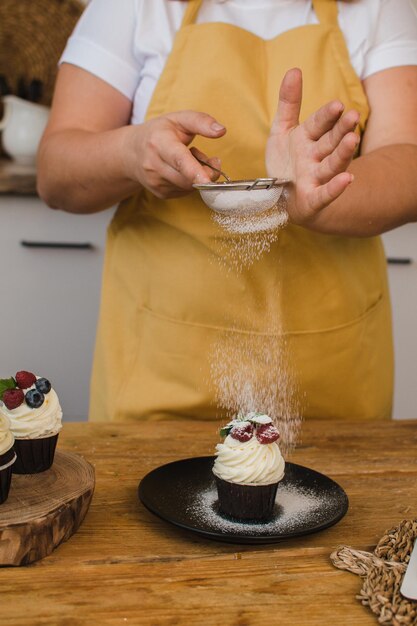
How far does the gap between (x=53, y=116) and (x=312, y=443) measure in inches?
27.5

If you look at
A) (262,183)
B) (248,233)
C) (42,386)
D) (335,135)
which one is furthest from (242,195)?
(42,386)

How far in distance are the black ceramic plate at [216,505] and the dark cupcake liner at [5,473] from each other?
0.15 metres

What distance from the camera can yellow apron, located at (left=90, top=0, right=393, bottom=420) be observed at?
134 centimetres

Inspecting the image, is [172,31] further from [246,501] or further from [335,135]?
[246,501]

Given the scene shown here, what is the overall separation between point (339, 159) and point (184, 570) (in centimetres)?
51

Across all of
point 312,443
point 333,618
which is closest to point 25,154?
point 312,443

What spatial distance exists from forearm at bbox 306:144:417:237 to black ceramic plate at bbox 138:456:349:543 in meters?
0.37

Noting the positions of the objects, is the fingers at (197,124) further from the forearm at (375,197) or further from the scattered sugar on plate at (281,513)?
the scattered sugar on plate at (281,513)

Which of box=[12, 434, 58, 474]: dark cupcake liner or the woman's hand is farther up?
the woman's hand

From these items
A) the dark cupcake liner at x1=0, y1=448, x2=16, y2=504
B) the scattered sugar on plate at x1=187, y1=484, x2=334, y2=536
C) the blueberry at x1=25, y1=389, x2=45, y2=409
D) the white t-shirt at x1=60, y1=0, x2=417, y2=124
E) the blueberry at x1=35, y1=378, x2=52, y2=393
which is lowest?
the scattered sugar on plate at x1=187, y1=484, x2=334, y2=536

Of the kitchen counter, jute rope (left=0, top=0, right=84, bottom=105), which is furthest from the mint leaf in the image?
jute rope (left=0, top=0, right=84, bottom=105)

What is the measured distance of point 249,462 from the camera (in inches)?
39.8

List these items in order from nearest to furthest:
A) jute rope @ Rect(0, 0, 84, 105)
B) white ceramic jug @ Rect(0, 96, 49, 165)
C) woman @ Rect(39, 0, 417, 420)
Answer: woman @ Rect(39, 0, 417, 420) → white ceramic jug @ Rect(0, 96, 49, 165) → jute rope @ Rect(0, 0, 84, 105)

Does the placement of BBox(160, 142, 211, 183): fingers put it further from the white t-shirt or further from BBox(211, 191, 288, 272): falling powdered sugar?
the white t-shirt
